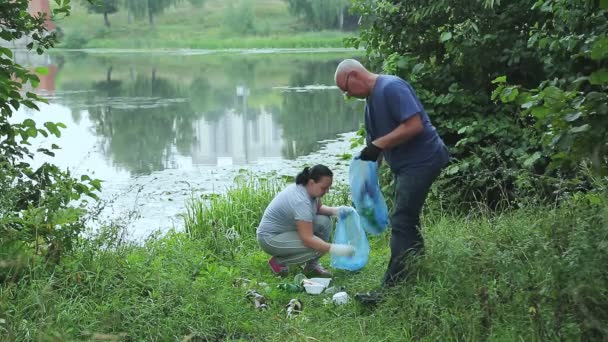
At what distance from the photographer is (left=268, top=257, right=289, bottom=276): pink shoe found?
5.70 metres

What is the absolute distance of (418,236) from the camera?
15.2 ft

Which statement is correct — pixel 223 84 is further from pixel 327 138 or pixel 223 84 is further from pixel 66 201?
pixel 66 201

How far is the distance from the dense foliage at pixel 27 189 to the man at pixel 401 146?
1822mm

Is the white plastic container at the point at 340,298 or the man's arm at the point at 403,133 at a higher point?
the man's arm at the point at 403,133

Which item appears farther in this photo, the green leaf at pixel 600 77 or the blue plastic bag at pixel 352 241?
the blue plastic bag at pixel 352 241

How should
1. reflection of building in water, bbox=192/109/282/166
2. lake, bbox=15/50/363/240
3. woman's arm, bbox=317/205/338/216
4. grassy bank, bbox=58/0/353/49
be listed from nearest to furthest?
woman's arm, bbox=317/205/338/216, lake, bbox=15/50/363/240, reflection of building in water, bbox=192/109/282/166, grassy bank, bbox=58/0/353/49

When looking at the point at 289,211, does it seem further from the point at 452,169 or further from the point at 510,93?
the point at 510,93

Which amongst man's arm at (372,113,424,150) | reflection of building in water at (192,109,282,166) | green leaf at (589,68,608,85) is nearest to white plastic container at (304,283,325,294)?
man's arm at (372,113,424,150)

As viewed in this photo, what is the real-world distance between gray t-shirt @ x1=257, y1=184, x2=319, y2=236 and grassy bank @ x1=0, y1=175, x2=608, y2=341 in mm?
507

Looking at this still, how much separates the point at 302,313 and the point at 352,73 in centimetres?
148

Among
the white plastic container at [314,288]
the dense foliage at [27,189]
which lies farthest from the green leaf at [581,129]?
the dense foliage at [27,189]

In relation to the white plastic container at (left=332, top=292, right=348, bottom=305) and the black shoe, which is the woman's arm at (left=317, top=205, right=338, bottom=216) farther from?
the black shoe

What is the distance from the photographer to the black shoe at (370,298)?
4.54m

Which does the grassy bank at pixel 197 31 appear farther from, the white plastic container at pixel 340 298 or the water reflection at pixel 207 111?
the white plastic container at pixel 340 298
